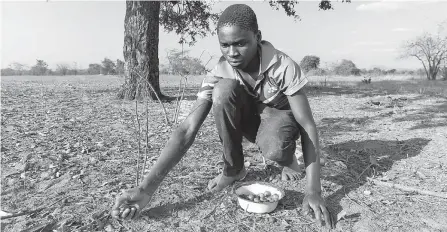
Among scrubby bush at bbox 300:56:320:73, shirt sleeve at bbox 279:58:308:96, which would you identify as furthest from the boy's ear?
scrubby bush at bbox 300:56:320:73

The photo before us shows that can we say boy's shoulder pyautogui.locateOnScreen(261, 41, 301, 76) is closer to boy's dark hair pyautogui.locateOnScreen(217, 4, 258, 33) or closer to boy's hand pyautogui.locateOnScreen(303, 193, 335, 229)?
boy's dark hair pyautogui.locateOnScreen(217, 4, 258, 33)

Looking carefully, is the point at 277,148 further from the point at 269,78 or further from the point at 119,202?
the point at 119,202

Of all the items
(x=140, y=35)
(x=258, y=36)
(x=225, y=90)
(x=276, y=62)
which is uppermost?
(x=140, y=35)

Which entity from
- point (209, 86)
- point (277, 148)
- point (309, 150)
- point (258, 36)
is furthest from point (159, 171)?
point (258, 36)

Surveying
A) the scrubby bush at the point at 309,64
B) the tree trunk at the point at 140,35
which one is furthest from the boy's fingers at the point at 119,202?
the scrubby bush at the point at 309,64

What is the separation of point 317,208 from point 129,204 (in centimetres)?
107

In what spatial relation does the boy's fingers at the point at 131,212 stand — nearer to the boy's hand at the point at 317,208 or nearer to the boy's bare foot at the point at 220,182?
the boy's bare foot at the point at 220,182

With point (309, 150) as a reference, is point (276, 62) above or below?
above

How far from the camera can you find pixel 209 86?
90.4 inches

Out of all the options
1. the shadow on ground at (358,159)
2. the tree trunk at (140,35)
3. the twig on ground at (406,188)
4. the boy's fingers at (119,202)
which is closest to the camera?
the boy's fingers at (119,202)

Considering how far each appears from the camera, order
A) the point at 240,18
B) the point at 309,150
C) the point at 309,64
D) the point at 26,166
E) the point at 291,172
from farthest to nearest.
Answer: the point at 309,64 → the point at 26,166 → the point at 291,172 → the point at 309,150 → the point at 240,18

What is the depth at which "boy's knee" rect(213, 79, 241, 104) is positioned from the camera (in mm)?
2158

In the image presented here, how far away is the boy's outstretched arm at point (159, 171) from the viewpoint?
1910mm

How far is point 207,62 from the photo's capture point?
2689mm
